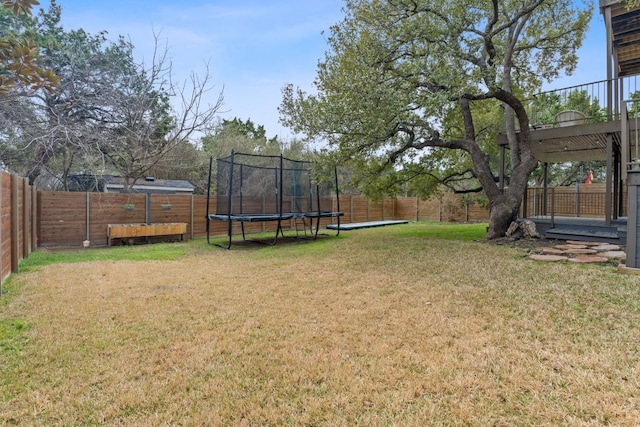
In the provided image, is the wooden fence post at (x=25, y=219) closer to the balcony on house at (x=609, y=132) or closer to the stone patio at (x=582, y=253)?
the stone patio at (x=582, y=253)

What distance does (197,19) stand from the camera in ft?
22.9

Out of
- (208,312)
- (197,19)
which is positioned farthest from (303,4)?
(208,312)

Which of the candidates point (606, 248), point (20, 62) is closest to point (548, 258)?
point (606, 248)

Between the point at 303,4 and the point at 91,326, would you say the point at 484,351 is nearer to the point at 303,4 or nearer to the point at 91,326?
the point at 91,326

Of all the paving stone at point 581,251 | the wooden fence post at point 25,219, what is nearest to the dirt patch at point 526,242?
the paving stone at point 581,251

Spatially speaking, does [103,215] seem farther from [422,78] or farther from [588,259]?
[588,259]

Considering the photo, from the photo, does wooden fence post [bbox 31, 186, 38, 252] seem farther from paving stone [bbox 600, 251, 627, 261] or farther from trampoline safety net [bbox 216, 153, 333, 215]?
paving stone [bbox 600, 251, 627, 261]

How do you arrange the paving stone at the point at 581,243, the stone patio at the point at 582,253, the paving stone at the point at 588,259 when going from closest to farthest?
the paving stone at the point at 588,259
the stone patio at the point at 582,253
the paving stone at the point at 581,243

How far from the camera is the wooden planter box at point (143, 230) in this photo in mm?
7773

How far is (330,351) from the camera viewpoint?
2254mm

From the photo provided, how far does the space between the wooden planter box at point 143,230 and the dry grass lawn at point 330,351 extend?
359cm

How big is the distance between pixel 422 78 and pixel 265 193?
14.9 feet

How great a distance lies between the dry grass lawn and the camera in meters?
1.62

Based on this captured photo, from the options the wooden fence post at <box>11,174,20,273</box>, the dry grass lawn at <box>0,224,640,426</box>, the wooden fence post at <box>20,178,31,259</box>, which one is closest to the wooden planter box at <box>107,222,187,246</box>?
the wooden fence post at <box>20,178,31,259</box>
